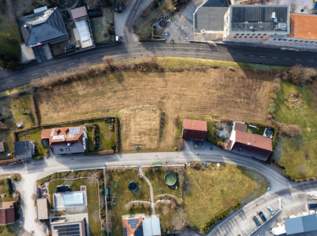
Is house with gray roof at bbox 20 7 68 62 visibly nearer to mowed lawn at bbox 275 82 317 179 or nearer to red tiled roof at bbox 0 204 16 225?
red tiled roof at bbox 0 204 16 225

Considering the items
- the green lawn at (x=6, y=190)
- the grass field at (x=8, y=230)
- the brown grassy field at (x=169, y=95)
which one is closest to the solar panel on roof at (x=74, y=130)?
the brown grassy field at (x=169, y=95)

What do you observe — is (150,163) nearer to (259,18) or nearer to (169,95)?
(169,95)

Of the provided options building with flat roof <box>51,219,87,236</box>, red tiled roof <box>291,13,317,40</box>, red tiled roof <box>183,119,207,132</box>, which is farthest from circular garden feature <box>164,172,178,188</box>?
red tiled roof <box>291,13,317,40</box>

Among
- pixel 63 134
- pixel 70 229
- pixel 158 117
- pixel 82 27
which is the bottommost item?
pixel 70 229

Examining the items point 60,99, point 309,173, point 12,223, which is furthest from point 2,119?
point 309,173

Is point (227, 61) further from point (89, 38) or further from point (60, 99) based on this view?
point (60, 99)

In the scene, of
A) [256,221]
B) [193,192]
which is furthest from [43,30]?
[256,221]
